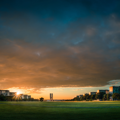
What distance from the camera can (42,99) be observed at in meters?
142

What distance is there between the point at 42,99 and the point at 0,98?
45299 mm

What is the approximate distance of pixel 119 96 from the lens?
516ft
